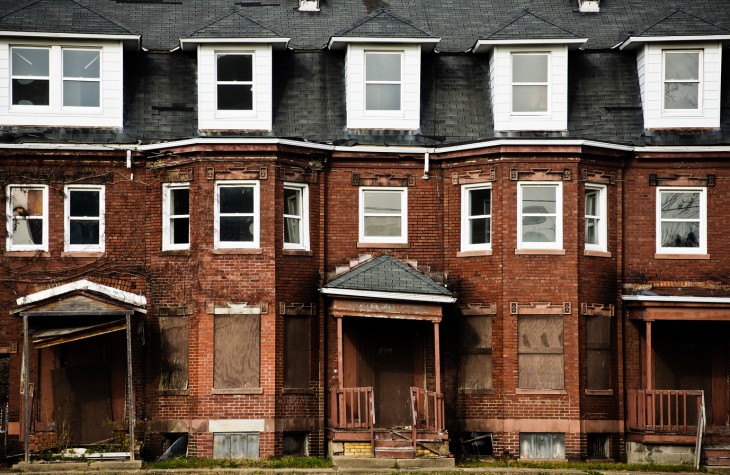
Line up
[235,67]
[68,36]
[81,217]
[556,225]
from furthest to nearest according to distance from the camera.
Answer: [235,67]
[81,217]
[556,225]
[68,36]

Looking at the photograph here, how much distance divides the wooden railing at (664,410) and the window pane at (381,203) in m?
6.97

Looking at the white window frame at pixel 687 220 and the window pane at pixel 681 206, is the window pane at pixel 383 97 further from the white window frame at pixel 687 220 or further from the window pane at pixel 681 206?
the window pane at pixel 681 206

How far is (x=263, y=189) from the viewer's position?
91.4ft

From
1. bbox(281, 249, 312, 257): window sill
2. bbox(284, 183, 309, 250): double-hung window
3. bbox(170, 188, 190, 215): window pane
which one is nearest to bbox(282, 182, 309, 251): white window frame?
bbox(284, 183, 309, 250): double-hung window

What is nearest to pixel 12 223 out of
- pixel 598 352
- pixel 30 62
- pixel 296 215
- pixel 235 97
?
pixel 30 62

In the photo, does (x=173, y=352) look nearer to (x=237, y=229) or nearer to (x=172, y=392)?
(x=172, y=392)

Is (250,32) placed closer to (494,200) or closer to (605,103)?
(494,200)

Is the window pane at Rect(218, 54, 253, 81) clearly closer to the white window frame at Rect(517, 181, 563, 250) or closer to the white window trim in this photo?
the white window frame at Rect(517, 181, 563, 250)

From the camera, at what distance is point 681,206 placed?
29.4m

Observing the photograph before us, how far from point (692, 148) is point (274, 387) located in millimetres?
11233

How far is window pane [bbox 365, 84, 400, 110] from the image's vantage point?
29406 mm

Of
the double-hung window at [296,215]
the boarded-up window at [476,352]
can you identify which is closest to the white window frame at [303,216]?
the double-hung window at [296,215]

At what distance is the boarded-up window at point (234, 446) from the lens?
27.1 m

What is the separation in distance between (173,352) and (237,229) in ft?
10.4
